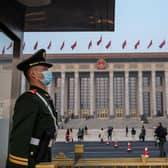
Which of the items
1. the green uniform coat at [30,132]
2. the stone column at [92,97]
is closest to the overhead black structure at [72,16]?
the green uniform coat at [30,132]

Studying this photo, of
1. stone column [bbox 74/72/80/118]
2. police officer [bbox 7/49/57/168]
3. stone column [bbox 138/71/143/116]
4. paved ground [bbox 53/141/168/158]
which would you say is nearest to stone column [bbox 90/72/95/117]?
stone column [bbox 74/72/80/118]

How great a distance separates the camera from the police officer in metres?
2.27

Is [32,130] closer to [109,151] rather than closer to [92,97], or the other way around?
[109,151]

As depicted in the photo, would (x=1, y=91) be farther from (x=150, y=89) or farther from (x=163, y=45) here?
(x=150, y=89)

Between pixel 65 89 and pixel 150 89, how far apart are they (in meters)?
19.6

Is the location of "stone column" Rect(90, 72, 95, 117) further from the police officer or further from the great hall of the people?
the police officer

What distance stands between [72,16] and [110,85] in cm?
6027

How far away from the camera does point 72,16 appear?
16.4 ft

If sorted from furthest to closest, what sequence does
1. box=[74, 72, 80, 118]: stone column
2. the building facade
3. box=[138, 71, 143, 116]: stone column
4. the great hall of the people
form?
box=[74, 72, 80, 118]: stone column < box=[138, 71, 143, 116]: stone column < the building facade < the great hall of the people

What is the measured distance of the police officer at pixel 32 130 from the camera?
227cm

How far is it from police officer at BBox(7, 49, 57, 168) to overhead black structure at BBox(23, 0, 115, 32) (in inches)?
81.9

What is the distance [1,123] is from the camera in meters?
4.37

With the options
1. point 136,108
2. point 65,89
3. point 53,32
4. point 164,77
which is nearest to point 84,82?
point 65,89

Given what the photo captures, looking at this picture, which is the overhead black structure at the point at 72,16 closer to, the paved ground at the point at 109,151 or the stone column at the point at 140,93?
the paved ground at the point at 109,151
